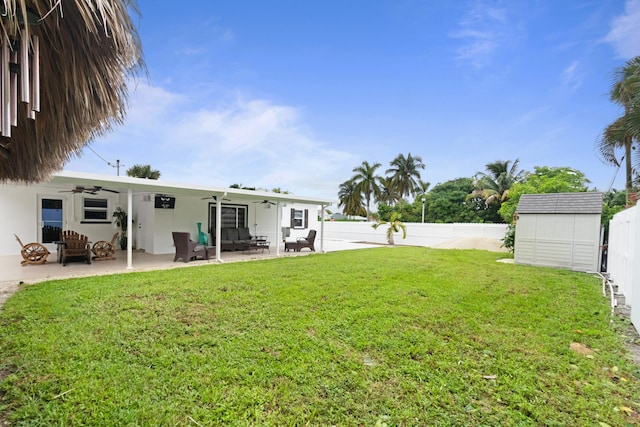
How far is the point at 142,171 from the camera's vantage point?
103ft

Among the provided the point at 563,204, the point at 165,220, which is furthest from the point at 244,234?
the point at 563,204

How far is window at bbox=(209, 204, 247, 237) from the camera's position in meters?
13.8

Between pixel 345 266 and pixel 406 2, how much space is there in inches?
367

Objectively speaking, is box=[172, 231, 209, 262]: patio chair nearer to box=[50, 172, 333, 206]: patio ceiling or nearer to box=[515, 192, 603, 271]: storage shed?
box=[50, 172, 333, 206]: patio ceiling

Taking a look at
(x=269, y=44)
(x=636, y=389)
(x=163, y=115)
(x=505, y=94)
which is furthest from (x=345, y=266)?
(x=505, y=94)

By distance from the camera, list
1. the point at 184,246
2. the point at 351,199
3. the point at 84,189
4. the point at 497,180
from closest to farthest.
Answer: the point at 184,246, the point at 84,189, the point at 497,180, the point at 351,199

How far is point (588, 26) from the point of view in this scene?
441 inches

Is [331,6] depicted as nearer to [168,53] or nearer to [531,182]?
[168,53]

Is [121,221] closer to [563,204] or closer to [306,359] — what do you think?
[306,359]

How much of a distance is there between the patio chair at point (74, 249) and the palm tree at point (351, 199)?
29.7 meters

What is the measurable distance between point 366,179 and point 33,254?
32.4m

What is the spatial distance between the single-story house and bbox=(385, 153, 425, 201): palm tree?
82.7 feet

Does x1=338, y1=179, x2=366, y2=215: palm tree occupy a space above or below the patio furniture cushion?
above

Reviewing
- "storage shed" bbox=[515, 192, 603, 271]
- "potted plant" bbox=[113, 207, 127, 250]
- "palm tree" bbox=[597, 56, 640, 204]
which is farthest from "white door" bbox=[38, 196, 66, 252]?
"storage shed" bbox=[515, 192, 603, 271]
